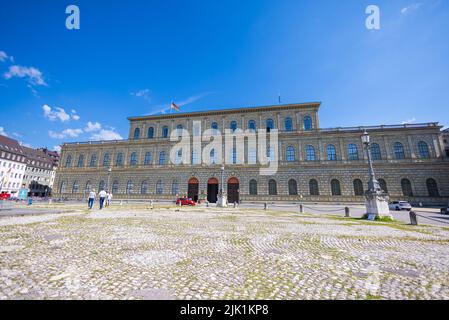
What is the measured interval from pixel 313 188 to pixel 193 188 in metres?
20.4

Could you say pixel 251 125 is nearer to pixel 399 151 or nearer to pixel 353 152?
pixel 353 152

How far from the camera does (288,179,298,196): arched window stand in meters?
30.5

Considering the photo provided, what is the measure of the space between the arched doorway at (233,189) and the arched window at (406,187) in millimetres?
24529

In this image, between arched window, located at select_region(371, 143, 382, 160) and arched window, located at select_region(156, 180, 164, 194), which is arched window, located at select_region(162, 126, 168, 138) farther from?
arched window, located at select_region(371, 143, 382, 160)

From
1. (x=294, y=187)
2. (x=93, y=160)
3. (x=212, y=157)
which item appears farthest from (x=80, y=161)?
(x=294, y=187)

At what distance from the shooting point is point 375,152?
2994 centimetres

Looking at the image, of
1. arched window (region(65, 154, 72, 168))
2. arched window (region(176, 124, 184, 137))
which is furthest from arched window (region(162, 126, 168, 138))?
arched window (region(65, 154, 72, 168))

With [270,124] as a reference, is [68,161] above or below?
below

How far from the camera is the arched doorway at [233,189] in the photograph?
107ft

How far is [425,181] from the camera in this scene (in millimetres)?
27203

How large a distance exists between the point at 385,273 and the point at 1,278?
7.06 m

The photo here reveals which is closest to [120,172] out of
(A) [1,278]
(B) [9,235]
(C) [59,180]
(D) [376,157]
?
(C) [59,180]
